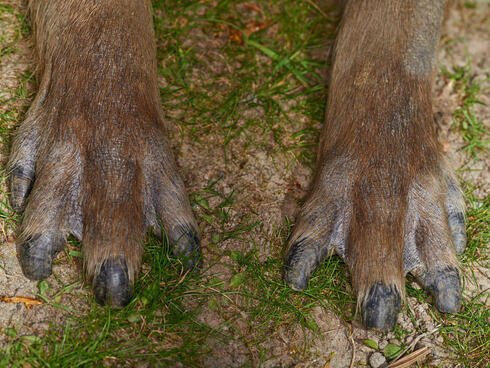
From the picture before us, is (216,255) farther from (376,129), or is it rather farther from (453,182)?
(453,182)

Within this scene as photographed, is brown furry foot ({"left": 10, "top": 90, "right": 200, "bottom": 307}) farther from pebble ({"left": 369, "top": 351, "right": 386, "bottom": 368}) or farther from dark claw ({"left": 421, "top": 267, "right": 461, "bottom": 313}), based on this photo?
dark claw ({"left": 421, "top": 267, "right": 461, "bottom": 313})

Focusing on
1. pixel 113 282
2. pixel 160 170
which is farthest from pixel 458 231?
pixel 113 282

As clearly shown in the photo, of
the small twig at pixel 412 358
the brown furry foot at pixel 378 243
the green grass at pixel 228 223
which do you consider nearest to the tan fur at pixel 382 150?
the brown furry foot at pixel 378 243

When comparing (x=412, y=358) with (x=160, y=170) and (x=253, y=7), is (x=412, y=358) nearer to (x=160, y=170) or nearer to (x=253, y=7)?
(x=160, y=170)

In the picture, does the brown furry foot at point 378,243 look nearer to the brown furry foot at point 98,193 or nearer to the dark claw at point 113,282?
the brown furry foot at point 98,193

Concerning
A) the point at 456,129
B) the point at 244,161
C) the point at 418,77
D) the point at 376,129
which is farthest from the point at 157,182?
the point at 456,129

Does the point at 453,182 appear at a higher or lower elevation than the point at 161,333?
higher
